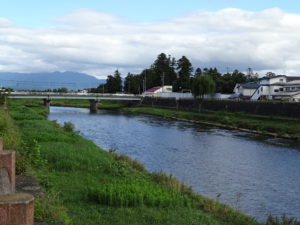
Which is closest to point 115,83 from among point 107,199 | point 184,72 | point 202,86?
point 184,72

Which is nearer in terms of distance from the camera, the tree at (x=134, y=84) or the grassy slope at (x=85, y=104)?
the grassy slope at (x=85, y=104)

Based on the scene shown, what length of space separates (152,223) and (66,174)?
15.9 feet

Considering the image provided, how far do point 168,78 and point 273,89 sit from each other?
40347 mm

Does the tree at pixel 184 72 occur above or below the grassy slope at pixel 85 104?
above

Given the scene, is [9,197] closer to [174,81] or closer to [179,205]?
[179,205]

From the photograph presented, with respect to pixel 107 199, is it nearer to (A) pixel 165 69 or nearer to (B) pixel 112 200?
(B) pixel 112 200

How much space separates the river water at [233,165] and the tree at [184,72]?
216 ft

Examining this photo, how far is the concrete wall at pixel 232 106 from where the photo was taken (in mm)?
51406

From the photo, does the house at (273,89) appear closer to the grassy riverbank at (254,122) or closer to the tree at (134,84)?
the grassy riverbank at (254,122)

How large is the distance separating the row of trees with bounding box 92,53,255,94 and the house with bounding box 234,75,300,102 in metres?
8.20

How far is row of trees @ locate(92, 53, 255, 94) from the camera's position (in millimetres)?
98875

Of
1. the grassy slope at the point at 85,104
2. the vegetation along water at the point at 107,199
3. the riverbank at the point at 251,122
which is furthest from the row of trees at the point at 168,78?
the vegetation along water at the point at 107,199

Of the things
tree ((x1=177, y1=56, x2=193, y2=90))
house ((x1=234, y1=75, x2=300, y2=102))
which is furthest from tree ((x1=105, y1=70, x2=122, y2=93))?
house ((x1=234, y1=75, x2=300, y2=102))

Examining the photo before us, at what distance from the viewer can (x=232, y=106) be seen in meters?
64.1
